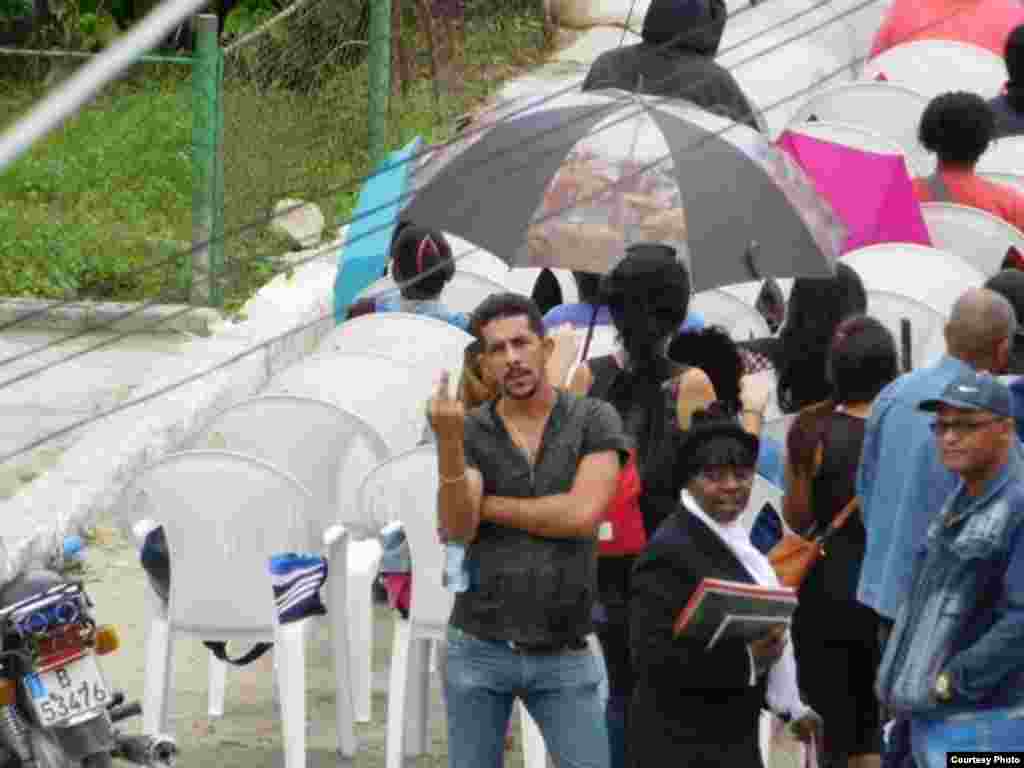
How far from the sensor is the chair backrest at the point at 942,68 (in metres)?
13.4

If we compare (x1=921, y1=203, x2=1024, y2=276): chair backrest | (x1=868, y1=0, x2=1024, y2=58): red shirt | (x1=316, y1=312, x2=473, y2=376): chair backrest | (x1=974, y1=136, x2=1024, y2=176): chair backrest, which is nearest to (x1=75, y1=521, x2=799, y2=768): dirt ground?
(x1=316, y1=312, x2=473, y2=376): chair backrest

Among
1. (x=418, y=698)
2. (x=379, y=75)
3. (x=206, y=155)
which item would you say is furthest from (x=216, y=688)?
(x=379, y=75)

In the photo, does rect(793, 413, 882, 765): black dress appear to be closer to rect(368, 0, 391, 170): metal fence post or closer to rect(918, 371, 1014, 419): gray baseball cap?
rect(918, 371, 1014, 419): gray baseball cap

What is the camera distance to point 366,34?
16.3 m

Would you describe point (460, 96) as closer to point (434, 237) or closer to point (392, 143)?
point (392, 143)

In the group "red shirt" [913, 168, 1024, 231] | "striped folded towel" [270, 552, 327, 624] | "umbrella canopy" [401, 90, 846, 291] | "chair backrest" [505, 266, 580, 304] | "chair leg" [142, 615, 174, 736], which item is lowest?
"chair leg" [142, 615, 174, 736]

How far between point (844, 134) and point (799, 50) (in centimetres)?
533

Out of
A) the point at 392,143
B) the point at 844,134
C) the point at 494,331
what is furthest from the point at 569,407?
the point at 392,143

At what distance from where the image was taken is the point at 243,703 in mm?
8320

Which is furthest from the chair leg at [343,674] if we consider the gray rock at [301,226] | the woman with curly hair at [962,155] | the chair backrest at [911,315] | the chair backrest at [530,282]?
the gray rock at [301,226]

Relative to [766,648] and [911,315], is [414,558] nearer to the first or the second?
[766,648]

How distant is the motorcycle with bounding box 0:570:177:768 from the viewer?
6488mm

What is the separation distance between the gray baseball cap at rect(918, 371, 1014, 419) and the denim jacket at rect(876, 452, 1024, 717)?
0.42 feet

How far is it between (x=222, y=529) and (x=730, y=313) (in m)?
2.42
